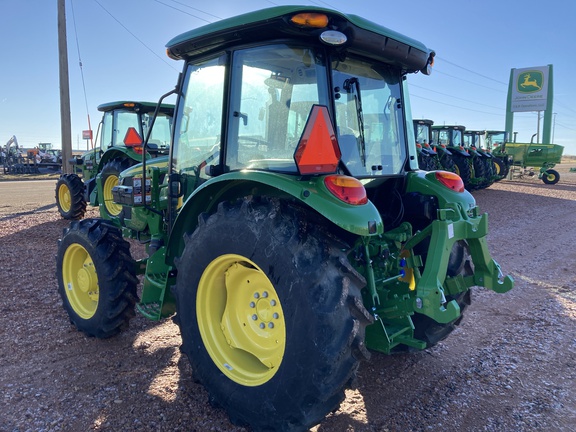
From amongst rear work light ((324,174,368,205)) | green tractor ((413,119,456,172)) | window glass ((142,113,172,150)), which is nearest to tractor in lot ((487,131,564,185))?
green tractor ((413,119,456,172))

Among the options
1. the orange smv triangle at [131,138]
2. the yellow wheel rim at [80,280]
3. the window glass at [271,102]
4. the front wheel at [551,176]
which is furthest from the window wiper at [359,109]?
the front wheel at [551,176]

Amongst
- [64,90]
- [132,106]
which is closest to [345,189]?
[132,106]

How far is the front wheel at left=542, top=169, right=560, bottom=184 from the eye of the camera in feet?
69.9

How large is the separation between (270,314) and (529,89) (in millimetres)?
33031

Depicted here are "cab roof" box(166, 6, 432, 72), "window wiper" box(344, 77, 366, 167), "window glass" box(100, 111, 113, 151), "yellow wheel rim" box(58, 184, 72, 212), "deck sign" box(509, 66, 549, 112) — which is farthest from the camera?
"deck sign" box(509, 66, 549, 112)

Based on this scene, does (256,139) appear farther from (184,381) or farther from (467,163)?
(467,163)

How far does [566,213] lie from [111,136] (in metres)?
11.1

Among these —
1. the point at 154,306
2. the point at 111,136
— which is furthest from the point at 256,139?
the point at 111,136

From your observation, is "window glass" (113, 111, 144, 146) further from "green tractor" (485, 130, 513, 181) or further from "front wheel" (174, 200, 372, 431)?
"green tractor" (485, 130, 513, 181)

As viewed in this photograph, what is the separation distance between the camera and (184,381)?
3152 mm

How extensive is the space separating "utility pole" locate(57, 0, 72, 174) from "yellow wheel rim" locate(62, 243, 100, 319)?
10067mm

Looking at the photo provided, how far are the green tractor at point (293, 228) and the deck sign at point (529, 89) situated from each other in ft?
101

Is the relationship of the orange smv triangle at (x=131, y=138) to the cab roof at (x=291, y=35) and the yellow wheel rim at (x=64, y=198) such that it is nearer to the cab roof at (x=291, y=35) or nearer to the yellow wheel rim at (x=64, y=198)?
the cab roof at (x=291, y=35)

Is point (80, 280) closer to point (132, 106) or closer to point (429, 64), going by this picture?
point (429, 64)
